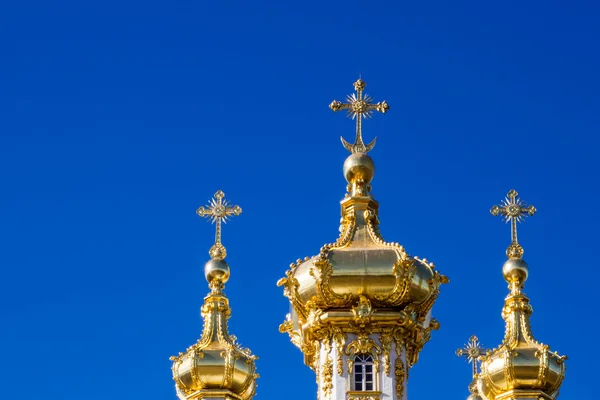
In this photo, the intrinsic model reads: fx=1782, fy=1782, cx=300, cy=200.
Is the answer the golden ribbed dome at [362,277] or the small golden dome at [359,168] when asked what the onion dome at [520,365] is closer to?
the golden ribbed dome at [362,277]

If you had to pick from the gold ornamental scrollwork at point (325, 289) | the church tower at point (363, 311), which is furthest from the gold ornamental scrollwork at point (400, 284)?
the gold ornamental scrollwork at point (325, 289)

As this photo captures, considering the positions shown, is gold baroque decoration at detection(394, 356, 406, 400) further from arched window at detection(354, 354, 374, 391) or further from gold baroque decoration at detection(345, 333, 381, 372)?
arched window at detection(354, 354, 374, 391)

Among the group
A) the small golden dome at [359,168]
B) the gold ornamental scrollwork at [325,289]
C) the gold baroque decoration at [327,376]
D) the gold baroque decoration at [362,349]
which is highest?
the small golden dome at [359,168]

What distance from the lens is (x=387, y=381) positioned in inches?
2020

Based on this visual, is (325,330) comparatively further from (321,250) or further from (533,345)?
(533,345)

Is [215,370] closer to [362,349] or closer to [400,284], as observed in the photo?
[362,349]

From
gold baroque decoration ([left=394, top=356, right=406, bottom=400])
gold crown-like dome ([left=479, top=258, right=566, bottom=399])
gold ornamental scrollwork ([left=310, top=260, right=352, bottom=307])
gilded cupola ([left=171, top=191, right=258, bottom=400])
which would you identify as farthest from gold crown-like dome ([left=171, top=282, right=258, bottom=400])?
gold crown-like dome ([left=479, top=258, right=566, bottom=399])

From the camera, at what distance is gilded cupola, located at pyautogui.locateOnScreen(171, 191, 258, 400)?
52.8 meters

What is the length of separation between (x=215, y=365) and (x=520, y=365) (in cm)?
897

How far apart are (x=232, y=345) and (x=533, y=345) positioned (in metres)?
8.97

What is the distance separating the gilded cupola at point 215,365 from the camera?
173 feet

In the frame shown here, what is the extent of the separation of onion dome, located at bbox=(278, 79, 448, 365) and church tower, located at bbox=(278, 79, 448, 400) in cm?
3

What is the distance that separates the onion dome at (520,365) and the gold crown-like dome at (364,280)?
230 cm

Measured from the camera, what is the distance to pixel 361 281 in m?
52.0
